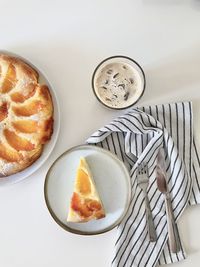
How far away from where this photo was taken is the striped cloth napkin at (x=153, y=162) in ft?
3.89

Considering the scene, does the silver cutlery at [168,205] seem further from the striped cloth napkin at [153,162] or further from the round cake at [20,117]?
the round cake at [20,117]

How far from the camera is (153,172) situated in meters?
1.21

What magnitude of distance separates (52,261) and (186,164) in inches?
15.1

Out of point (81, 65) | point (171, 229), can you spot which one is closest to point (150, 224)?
point (171, 229)

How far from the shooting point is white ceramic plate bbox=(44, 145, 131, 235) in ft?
3.89

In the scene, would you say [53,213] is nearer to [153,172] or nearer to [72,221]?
[72,221]

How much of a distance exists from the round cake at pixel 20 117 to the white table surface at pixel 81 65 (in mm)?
49

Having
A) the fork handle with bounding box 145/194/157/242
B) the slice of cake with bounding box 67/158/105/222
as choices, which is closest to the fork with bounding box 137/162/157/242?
the fork handle with bounding box 145/194/157/242

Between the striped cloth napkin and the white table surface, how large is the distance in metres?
0.03

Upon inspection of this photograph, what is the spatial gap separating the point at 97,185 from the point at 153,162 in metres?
0.14

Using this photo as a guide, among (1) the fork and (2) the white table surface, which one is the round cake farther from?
(1) the fork

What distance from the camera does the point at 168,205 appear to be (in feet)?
3.90

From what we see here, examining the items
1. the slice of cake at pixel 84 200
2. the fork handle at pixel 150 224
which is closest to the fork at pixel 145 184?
the fork handle at pixel 150 224

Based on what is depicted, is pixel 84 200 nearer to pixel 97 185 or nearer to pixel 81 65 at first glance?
pixel 97 185
